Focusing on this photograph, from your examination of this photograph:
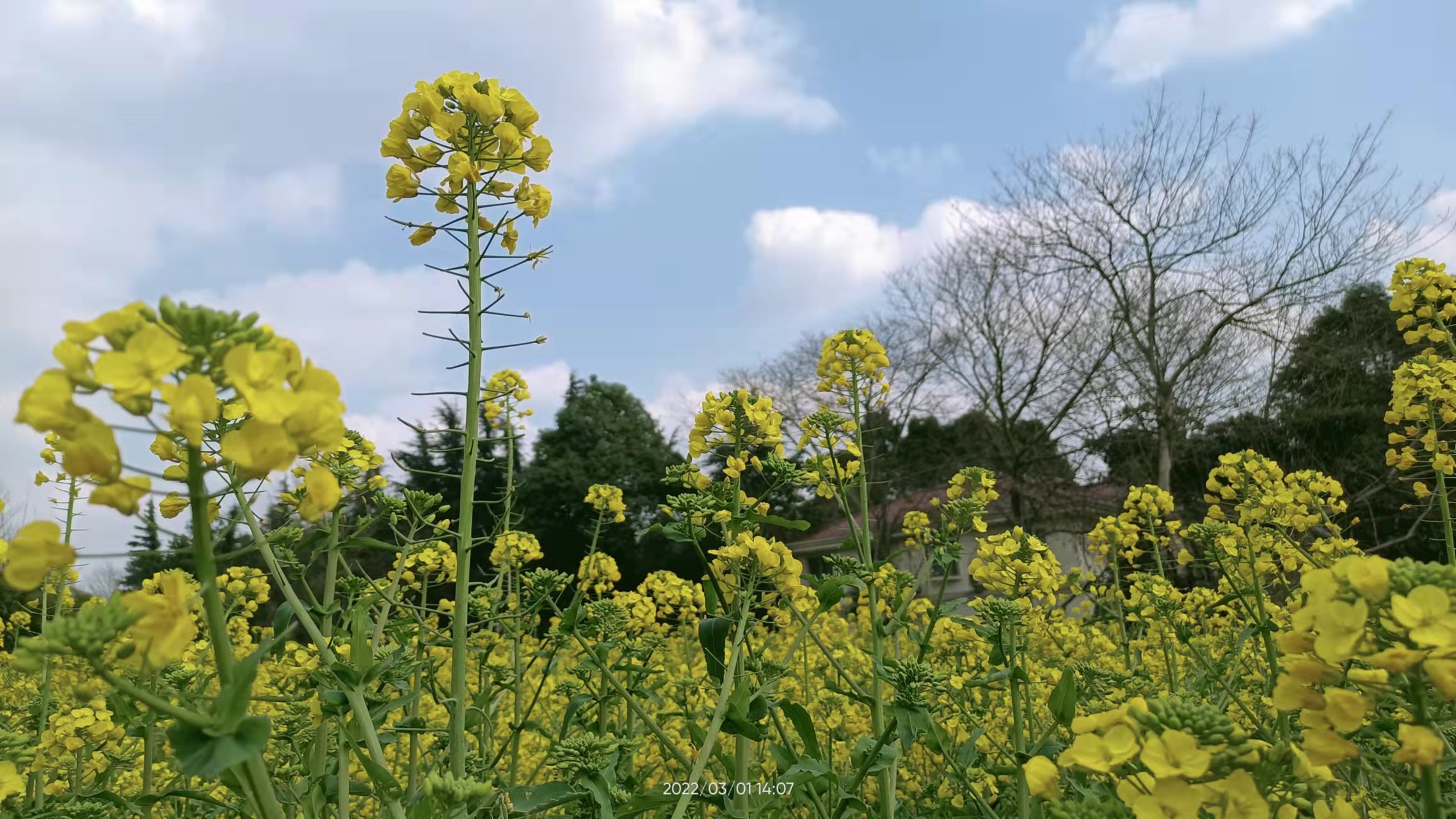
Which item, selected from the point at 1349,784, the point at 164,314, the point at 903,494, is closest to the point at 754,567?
the point at 164,314

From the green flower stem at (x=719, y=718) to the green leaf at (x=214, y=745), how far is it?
1037 mm

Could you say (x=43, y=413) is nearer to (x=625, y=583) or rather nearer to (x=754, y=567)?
(x=754, y=567)

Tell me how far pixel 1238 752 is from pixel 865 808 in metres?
1.15

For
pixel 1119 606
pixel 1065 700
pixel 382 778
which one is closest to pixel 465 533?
pixel 382 778

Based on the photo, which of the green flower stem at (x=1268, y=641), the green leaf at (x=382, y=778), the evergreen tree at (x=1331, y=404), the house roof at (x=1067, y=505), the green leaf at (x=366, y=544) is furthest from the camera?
the house roof at (x=1067, y=505)

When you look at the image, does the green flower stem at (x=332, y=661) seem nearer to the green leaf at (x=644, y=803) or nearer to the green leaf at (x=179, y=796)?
the green leaf at (x=179, y=796)

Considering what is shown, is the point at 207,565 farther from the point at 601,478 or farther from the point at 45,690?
the point at 601,478

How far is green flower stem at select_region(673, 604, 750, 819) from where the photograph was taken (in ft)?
5.85

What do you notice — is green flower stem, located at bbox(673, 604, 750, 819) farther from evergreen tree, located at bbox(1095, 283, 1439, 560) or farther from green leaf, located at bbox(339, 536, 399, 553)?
evergreen tree, located at bbox(1095, 283, 1439, 560)

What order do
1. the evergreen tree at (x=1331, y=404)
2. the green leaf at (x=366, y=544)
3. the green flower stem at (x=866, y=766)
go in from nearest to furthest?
1. the green leaf at (x=366, y=544)
2. the green flower stem at (x=866, y=766)
3. the evergreen tree at (x=1331, y=404)

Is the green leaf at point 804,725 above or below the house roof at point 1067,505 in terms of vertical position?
below

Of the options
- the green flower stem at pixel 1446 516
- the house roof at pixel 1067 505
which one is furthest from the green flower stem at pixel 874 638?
the house roof at pixel 1067 505

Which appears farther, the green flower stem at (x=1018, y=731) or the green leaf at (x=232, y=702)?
the green flower stem at (x=1018, y=731)

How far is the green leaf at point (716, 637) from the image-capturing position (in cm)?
215
